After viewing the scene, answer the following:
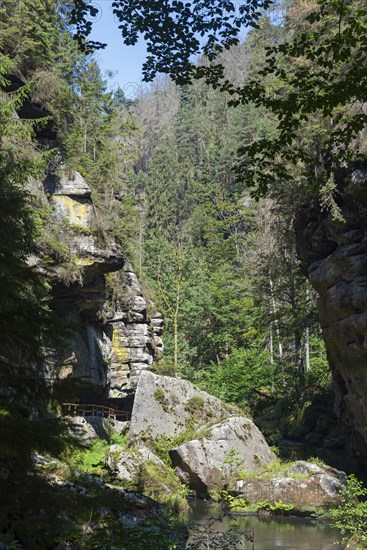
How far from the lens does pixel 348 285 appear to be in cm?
1712

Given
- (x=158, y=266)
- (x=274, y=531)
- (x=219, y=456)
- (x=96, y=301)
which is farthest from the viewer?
(x=158, y=266)

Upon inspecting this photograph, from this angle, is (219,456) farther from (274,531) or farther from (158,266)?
(158,266)

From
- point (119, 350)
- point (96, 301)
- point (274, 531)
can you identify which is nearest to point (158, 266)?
point (119, 350)

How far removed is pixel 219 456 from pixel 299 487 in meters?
2.81

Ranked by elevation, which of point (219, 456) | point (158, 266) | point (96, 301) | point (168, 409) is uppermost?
point (158, 266)

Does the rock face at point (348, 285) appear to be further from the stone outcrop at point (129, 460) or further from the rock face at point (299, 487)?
the stone outcrop at point (129, 460)

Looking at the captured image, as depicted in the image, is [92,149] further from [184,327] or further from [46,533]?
[46,533]

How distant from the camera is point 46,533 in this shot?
4.07 m

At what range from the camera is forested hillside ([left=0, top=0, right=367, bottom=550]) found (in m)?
4.46

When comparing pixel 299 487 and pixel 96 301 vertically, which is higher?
pixel 96 301

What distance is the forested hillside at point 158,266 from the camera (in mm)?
4461

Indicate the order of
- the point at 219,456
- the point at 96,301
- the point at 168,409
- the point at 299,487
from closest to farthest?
the point at 299,487, the point at 219,456, the point at 168,409, the point at 96,301

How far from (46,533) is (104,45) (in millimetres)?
4696

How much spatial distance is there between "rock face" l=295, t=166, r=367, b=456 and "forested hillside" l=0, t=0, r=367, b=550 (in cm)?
6
